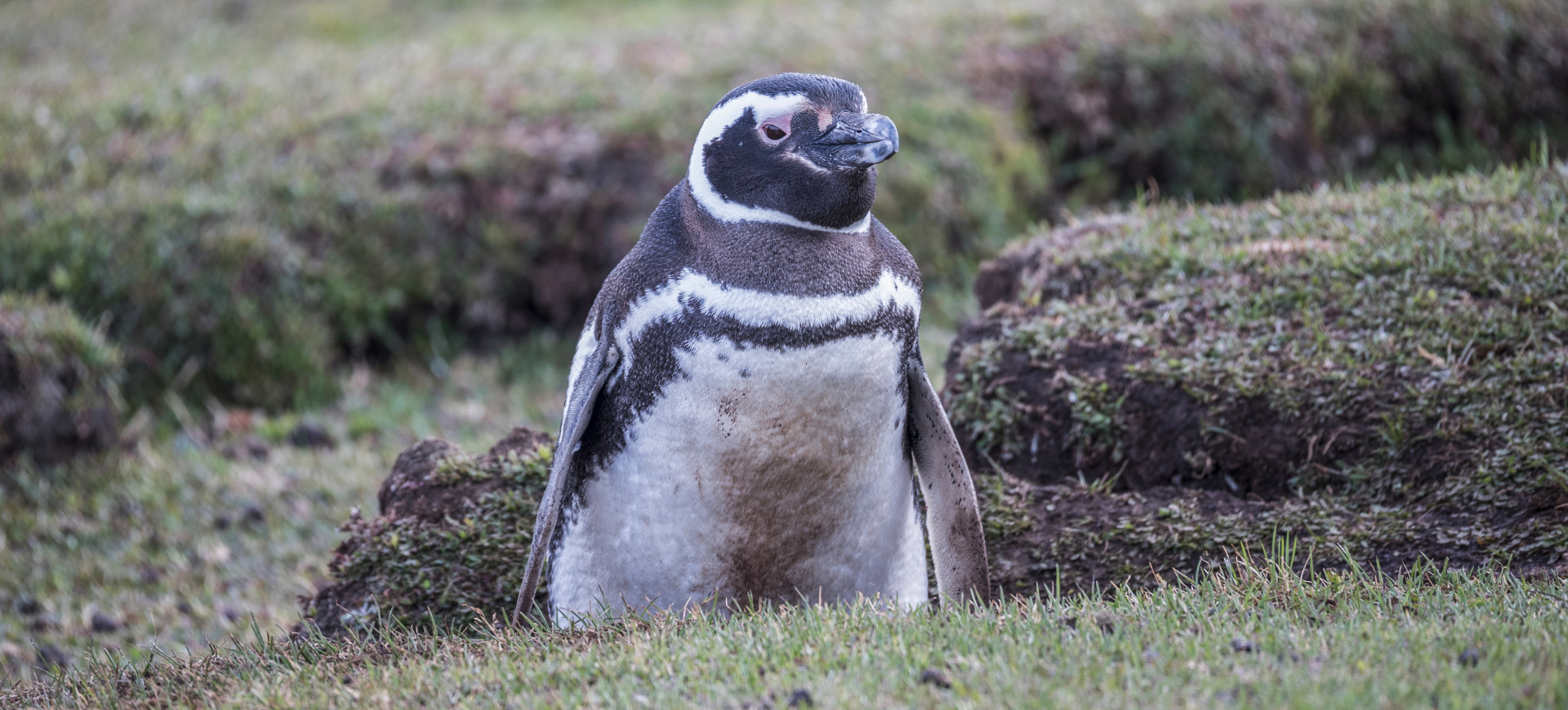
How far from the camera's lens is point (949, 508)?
12.5 feet

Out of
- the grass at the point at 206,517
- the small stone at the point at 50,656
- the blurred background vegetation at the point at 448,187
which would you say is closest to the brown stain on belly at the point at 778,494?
the grass at the point at 206,517

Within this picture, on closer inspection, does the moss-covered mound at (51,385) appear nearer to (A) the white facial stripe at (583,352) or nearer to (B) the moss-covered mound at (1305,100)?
(A) the white facial stripe at (583,352)

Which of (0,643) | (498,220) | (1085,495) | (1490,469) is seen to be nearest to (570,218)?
(498,220)

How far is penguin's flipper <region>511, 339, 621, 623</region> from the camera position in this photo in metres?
3.55

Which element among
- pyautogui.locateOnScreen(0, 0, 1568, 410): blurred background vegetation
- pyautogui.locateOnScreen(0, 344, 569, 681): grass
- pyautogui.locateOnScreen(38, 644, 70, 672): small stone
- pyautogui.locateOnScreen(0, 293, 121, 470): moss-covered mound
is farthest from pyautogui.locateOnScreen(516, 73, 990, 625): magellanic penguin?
pyautogui.locateOnScreen(0, 0, 1568, 410): blurred background vegetation

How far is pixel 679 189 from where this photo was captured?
373 centimetres

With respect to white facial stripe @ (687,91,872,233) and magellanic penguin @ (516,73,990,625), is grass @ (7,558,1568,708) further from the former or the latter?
white facial stripe @ (687,91,872,233)

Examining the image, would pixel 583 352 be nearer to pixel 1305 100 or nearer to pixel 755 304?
pixel 755 304

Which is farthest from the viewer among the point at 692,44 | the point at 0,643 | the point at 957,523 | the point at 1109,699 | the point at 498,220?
the point at 692,44

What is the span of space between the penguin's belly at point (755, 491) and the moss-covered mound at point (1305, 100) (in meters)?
5.47

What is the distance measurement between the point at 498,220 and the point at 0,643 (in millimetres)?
3785

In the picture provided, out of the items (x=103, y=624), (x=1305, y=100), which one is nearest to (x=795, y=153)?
(x=103, y=624)

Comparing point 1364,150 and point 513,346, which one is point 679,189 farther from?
point 1364,150

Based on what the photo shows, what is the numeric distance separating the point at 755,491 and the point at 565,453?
52cm
